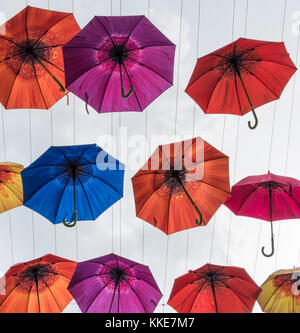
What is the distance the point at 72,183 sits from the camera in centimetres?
592

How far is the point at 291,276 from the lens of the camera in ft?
20.0

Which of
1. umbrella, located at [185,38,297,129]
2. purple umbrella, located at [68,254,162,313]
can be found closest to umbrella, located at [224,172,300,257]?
umbrella, located at [185,38,297,129]

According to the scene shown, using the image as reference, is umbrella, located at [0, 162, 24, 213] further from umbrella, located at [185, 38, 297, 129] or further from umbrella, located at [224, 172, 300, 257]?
umbrella, located at [224, 172, 300, 257]

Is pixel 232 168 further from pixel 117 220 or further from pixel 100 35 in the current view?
pixel 100 35

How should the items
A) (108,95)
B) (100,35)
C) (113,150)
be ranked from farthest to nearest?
(113,150) → (108,95) → (100,35)

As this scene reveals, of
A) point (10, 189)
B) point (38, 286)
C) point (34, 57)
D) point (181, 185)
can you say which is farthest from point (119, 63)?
point (38, 286)

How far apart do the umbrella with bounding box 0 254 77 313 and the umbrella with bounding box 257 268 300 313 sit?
10.0ft

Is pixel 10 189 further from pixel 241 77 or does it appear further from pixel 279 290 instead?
pixel 279 290

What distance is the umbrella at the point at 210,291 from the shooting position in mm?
6066

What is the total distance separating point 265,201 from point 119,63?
3117 millimetres

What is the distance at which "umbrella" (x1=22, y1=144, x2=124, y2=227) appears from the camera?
5.68 meters

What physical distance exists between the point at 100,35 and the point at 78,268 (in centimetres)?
351

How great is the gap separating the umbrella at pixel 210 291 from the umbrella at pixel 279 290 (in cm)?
35
